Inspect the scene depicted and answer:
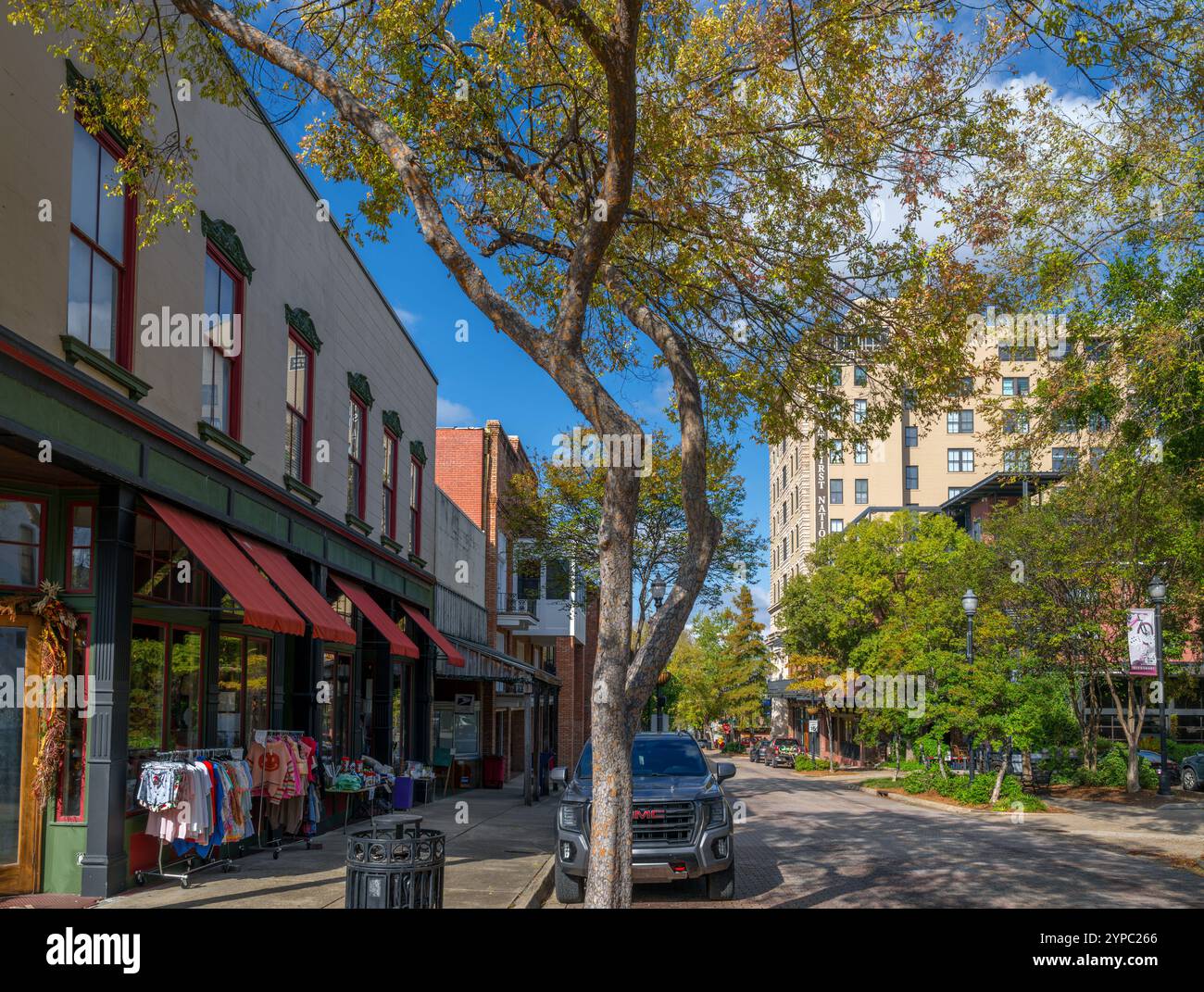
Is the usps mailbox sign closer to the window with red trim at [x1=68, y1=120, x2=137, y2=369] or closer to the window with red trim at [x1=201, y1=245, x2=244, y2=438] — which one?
the window with red trim at [x1=201, y1=245, x2=244, y2=438]

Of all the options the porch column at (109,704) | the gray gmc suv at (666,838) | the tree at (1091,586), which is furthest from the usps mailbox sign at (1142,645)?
the porch column at (109,704)

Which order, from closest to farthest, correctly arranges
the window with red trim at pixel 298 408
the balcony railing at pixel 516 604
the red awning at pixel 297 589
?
the red awning at pixel 297 589
the window with red trim at pixel 298 408
the balcony railing at pixel 516 604

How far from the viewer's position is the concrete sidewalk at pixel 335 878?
1071 centimetres

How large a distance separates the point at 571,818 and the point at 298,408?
810 cm

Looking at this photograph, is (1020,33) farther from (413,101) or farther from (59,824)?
(59,824)

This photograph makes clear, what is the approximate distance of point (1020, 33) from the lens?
34.7ft

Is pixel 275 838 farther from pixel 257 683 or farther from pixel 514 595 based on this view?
pixel 514 595

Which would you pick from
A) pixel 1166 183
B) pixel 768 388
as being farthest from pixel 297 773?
pixel 1166 183

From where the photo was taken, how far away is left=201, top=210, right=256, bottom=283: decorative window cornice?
13.2 m

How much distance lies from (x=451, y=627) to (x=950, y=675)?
1233 cm

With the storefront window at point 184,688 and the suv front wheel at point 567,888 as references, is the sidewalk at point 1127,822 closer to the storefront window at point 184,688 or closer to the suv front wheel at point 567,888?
the suv front wheel at point 567,888

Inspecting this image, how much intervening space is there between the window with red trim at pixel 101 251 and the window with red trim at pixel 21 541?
1.70 meters

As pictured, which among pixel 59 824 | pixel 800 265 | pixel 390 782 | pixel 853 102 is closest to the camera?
pixel 59 824

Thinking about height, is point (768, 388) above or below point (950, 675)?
above
